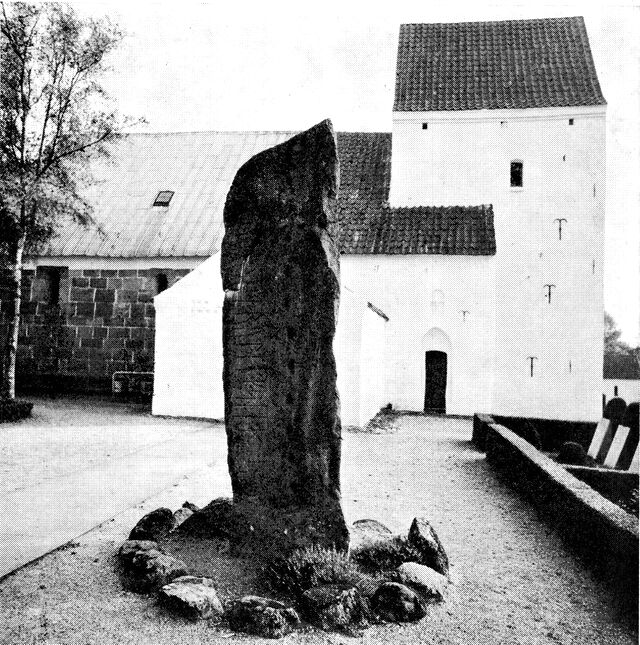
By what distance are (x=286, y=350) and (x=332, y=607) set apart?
1835mm

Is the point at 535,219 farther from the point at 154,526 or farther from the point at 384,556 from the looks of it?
the point at 154,526

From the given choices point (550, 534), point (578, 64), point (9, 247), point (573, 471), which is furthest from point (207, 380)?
point (578, 64)

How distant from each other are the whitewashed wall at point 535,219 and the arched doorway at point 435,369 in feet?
5.76

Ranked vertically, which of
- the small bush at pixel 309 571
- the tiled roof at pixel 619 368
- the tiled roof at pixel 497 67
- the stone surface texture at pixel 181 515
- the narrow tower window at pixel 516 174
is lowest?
the stone surface texture at pixel 181 515

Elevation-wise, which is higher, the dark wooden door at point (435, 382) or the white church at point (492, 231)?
the white church at point (492, 231)

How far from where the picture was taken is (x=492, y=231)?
782 inches

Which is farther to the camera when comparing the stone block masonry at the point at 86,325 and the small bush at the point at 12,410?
the stone block masonry at the point at 86,325

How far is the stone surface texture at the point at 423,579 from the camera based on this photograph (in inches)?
176

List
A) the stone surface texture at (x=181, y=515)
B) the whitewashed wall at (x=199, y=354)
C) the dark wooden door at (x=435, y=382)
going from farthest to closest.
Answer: the dark wooden door at (x=435, y=382)
the whitewashed wall at (x=199, y=354)
the stone surface texture at (x=181, y=515)

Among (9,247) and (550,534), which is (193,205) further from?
(550,534)

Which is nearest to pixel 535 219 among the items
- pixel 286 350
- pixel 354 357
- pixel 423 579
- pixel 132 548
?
pixel 354 357

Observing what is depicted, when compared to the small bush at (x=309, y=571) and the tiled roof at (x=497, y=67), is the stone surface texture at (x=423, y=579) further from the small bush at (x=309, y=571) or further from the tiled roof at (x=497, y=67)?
the tiled roof at (x=497, y=67)

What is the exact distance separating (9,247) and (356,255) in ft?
33.3

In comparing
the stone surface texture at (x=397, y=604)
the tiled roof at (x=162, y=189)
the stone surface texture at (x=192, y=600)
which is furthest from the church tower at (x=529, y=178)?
the stone surface texture at (x=192, y=600)
